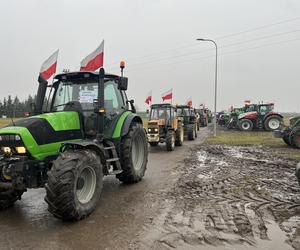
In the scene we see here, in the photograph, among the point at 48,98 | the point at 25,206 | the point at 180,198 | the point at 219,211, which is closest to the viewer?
the point at 219,211

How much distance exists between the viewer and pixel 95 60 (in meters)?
7.14

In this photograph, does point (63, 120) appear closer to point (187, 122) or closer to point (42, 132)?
point (42, 132)

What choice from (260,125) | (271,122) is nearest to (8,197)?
(271,122)

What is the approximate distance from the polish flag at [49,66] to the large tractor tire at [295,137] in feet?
37.7

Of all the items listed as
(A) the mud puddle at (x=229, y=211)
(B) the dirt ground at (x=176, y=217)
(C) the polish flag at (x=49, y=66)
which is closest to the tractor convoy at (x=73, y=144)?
(C) the polish flag at (x=49, y=66)

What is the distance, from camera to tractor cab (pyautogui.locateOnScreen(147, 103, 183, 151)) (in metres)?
14.9

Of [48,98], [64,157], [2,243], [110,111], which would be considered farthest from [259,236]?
[48,98]

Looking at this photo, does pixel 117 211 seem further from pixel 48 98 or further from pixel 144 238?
pixel 48 98

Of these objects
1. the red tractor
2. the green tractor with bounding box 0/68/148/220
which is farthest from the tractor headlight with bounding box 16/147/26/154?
the red tractor

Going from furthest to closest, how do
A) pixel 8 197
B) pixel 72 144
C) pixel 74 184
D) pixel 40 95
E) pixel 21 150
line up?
pixel 40 95 → pixel 8 197 → pixel 72 144 → pixel 21 150 → pixel 74 184

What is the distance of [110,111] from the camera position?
23.1 feet

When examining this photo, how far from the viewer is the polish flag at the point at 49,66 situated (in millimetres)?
7043

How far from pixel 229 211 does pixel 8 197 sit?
3.69 meters

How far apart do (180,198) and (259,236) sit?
7.16 feet
